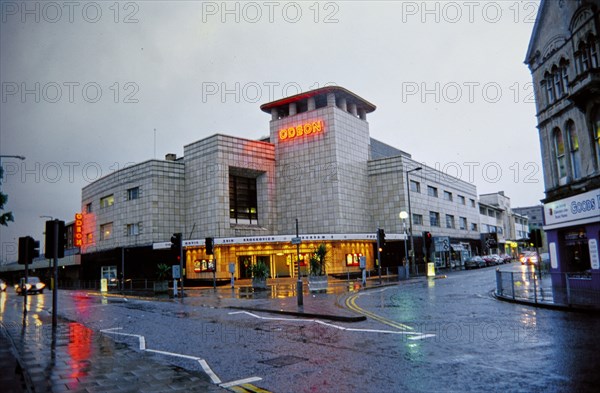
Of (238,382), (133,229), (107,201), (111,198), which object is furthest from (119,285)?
(238,382)

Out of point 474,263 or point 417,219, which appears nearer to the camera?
point 474,263

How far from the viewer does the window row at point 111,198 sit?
55872 millimetres

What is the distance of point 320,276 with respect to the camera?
30.1m

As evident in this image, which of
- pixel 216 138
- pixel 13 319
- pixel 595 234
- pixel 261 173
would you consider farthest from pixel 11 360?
pixel 261 173

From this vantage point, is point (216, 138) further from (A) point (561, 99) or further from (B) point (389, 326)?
(B) point (389, 326)

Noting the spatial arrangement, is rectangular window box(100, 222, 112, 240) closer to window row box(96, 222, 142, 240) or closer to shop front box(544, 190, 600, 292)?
window row box(96, 222, 142, 240)

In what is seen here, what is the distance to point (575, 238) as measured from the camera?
71.6 ft

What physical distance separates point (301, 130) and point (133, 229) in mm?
24064

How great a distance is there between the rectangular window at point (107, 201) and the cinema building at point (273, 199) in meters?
0.15

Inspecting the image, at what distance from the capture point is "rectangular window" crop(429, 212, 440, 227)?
6250 centimetres

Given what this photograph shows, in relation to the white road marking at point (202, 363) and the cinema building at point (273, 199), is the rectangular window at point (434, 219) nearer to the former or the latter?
the cinema building at point (273, 199)

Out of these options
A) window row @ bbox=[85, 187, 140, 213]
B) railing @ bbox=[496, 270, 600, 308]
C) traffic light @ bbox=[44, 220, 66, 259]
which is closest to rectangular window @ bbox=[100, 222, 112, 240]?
window row @ bbox=[85, 187, 140, 213]

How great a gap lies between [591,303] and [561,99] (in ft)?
36.8

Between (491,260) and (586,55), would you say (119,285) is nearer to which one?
(586,55)
